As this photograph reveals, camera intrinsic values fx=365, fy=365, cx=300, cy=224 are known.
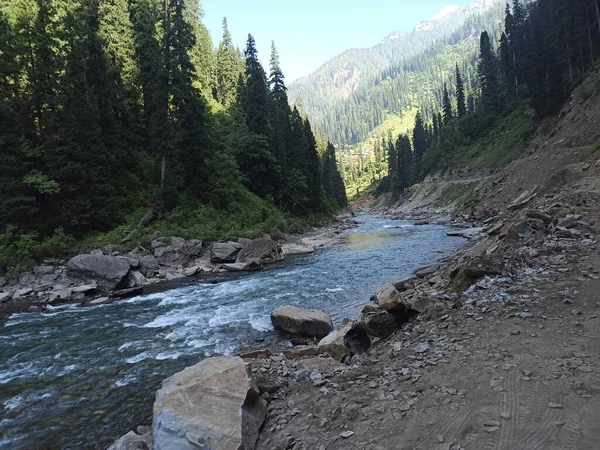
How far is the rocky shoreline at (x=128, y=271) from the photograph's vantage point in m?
23.2

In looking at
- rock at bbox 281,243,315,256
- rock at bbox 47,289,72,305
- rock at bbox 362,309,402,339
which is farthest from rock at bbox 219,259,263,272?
rock at bbox 362,309,402,339

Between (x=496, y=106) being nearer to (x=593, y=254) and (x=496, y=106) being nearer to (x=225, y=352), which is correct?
(x=593, y=254)

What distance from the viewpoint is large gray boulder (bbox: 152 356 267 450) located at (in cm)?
569

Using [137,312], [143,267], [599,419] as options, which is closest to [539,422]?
[599,419]

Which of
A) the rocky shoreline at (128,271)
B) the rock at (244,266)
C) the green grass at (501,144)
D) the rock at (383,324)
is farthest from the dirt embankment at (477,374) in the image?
the green grass at (501,144)

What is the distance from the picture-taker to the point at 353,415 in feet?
21.0

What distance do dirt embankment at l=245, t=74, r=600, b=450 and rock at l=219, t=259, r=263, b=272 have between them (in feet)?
61.4

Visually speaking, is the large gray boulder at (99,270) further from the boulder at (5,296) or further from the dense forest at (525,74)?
the dense forest at (525,74)

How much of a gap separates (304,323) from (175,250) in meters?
20.1

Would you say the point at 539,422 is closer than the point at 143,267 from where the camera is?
Yes

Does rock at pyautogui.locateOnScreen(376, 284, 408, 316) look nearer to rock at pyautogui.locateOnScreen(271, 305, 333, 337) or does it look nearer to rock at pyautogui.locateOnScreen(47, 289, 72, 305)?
rock at pyautogui.locateOnScreen(271, 305, 333, 337)

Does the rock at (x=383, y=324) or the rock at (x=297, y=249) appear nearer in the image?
the rock at (x=383, y=324)

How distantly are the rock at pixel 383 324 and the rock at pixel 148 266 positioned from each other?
21453 millimetres

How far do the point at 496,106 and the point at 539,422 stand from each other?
95.7 m
